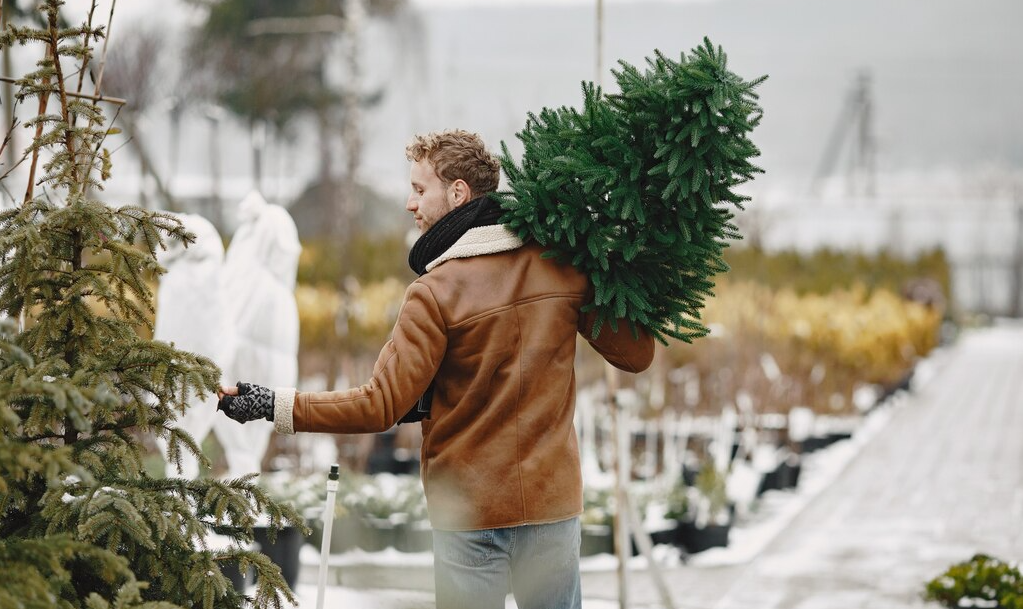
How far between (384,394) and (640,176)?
0.78m

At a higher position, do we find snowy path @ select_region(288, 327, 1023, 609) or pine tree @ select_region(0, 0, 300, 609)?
pine tree @ select_region(0, 0, 300, 609)

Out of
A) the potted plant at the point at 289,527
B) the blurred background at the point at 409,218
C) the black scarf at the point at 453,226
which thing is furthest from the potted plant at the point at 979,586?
the black scarf at the point at 453,226

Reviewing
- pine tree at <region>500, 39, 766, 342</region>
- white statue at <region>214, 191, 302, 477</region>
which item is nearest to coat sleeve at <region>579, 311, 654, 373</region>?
pine tree at <region>500, 39, 766, 342</region>

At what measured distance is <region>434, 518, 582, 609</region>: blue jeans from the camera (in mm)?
2758

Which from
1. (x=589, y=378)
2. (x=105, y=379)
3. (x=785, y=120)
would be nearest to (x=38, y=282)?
(x=105, y=379)

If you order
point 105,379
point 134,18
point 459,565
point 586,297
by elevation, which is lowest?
point 459,565

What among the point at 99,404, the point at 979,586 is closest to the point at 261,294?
the point at 99,404

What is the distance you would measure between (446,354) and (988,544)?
5463 mm

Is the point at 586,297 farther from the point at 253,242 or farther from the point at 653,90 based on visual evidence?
the point at 253,242

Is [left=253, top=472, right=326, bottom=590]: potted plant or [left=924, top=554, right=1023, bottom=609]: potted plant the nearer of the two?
[left=924, top=554, right=1023, bottom=609]: potted plant

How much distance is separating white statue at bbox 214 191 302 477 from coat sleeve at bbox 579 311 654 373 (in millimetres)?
2300

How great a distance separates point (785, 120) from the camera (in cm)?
8812

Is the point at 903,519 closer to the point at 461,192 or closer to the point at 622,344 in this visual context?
the point at 622,344

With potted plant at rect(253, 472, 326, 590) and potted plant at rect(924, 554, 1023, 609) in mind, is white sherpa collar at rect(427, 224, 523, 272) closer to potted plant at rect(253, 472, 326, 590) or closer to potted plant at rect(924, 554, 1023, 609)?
potted plant at rect(253, 472, 326, 590)
